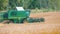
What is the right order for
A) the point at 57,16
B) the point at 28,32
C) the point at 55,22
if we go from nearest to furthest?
the point at 28,32, the point at 55,22, the point at 57,16

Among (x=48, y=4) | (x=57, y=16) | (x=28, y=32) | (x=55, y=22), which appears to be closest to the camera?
(x=28, y=32)

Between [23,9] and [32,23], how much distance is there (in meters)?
0.45

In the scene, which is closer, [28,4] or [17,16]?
[17,16]

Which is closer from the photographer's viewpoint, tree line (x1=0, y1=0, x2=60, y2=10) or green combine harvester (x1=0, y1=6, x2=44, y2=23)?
green combine harvester (x1=0, y1=6, x2=44, y2=23)

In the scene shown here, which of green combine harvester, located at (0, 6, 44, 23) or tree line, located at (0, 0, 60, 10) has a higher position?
tree line, located at (0, 0, 60, 10)

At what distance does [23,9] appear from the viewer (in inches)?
133

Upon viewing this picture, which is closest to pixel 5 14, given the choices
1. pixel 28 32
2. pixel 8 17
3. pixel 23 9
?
pixel 8 17

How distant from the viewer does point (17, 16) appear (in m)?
3.16

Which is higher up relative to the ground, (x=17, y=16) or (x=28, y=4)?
(x=28, y=4)

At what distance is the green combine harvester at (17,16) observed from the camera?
124 inches

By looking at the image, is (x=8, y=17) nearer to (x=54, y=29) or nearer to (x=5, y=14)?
(x=5, y=14)

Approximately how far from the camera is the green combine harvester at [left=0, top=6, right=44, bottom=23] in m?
3.15

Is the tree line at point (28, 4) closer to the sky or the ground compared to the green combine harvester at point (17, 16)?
closer to the sky

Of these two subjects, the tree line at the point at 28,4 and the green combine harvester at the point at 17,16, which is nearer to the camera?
the green combine harvester at the point at 17,16
